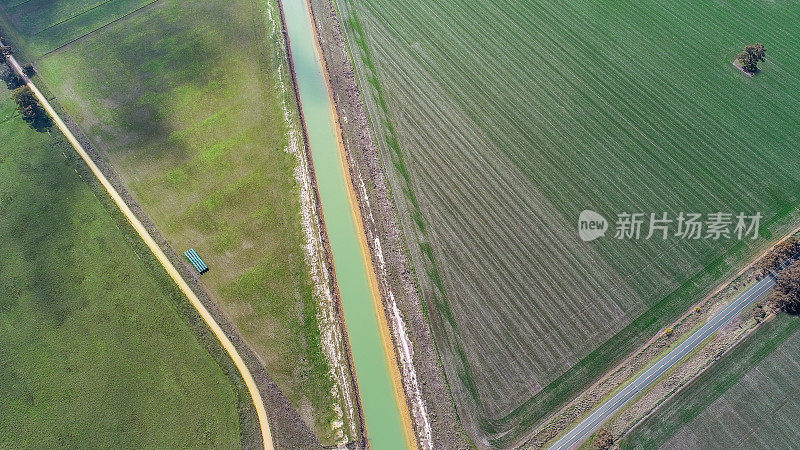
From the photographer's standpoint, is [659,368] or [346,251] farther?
[346,251]

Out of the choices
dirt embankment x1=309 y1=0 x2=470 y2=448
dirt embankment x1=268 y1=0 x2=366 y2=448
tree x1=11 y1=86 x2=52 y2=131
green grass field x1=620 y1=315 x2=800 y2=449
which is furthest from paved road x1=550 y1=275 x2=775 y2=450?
tree x1=11 y1=86 x2=52 y2=131

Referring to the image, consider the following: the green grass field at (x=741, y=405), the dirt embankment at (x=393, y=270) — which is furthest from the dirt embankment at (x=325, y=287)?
the green grass field at (x=741, y=405)

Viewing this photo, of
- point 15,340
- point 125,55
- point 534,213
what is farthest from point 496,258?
point 125,55

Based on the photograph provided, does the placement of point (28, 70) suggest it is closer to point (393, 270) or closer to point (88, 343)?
point (88, 343)

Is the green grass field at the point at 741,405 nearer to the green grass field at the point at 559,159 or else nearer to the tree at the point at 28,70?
the green grass field at the point at 559,159

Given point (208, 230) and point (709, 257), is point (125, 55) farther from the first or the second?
point (709, 257)

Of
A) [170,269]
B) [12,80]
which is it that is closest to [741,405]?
[170,269]
